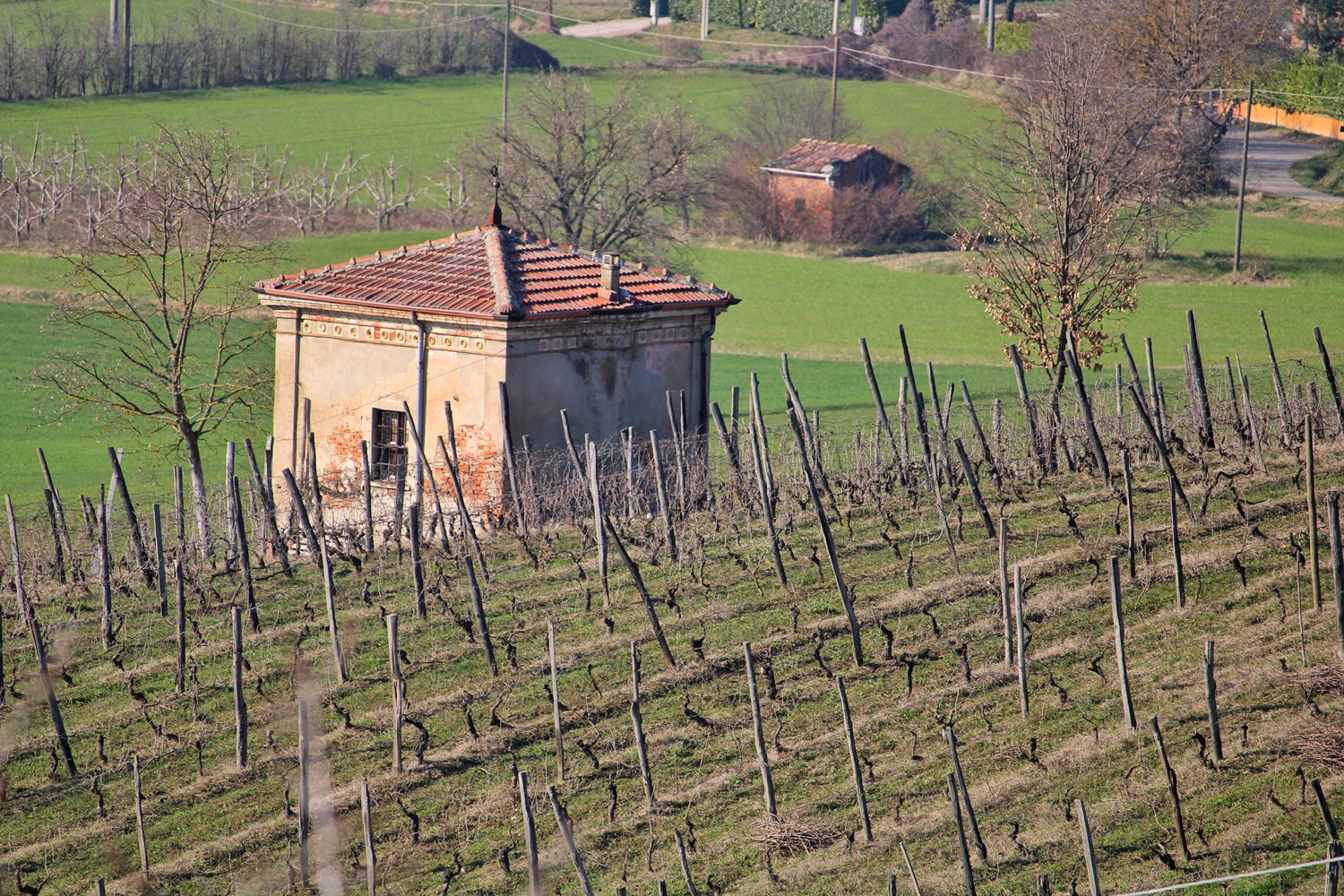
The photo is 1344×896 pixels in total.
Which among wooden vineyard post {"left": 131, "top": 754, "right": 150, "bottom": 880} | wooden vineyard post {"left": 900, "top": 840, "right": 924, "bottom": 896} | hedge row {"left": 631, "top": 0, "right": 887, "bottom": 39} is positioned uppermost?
hedge row {"left": 631, "top": 0, "right": 887, "bottom": 39}

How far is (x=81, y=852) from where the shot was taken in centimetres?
1198

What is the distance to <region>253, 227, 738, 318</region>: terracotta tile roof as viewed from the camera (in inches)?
843

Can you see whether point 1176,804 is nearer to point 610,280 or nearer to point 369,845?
point 369,845

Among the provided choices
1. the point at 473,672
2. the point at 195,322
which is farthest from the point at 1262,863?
the point at 195,322

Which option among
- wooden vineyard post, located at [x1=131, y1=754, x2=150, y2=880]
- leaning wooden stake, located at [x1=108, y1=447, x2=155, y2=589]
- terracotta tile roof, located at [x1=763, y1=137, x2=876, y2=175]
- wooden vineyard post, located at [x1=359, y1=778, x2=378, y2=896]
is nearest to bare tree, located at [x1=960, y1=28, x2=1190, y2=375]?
leaning wooden stake, located at [x1=108, y1=447, x2=155, y2=589]

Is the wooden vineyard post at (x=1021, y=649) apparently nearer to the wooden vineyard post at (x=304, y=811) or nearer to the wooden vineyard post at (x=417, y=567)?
the wooden vineyard post at (x=304, y=811)

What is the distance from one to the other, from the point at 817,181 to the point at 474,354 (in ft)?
121

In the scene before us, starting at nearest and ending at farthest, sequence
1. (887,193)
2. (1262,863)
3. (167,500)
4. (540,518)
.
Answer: (1262,863)
(540,518)
(167,500)
(887,193)

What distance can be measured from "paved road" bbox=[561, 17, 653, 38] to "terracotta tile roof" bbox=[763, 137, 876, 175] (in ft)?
99.7

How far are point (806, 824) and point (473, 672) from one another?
14.4ft

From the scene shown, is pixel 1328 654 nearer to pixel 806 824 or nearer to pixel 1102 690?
pixel 1102 690

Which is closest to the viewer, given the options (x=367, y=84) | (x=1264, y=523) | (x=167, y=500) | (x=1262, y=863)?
(x=1262, y=863)

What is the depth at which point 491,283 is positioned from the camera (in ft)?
72.0

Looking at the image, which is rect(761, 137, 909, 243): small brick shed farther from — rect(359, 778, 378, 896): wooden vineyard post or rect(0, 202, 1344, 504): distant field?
rect(359, 778, 378, 896): wooden vineyard post
